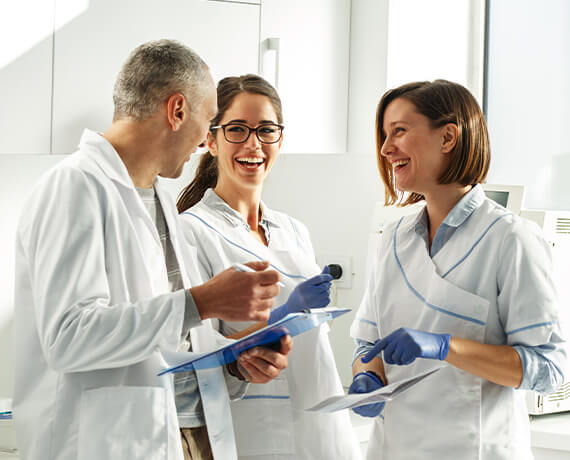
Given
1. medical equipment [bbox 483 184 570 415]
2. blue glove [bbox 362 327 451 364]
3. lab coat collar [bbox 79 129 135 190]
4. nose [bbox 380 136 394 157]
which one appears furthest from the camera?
medical equipment [bbox 483 184 570 415]

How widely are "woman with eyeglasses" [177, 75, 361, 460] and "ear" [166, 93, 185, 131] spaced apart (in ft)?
0.99

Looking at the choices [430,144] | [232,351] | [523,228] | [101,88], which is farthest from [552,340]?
[101,88]

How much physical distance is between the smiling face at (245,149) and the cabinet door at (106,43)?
0.48m

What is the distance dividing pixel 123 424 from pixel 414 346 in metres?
0.49

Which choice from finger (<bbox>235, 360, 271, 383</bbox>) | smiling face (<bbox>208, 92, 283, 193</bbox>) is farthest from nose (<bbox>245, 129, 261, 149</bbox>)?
finger (<bbox>235, 360, 271, 383</bbox>)

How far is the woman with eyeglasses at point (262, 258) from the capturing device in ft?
4.45

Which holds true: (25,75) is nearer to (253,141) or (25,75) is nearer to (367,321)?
(253,141)

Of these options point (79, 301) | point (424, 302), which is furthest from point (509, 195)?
point (79, 301)

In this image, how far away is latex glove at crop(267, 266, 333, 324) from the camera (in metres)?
1.36

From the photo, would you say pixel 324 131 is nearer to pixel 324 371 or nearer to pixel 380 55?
pixel 380 55

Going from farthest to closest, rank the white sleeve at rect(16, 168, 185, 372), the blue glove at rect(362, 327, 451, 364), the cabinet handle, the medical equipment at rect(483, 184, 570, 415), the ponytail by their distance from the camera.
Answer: the cabinet handle → the medical equipment at rect(483, 184, 570, 415) → the ponytail → the blue glove at rect(362, 327, 451, 364) → the white sleeve at rect(16, 168, 185, 372)

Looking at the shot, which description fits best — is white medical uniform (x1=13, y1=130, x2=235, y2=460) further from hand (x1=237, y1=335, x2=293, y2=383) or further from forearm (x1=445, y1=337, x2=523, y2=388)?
forearm (x1=445, y1=337, x2=523, y2=388)

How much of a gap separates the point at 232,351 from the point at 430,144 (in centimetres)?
59

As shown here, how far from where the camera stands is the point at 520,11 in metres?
2.65
